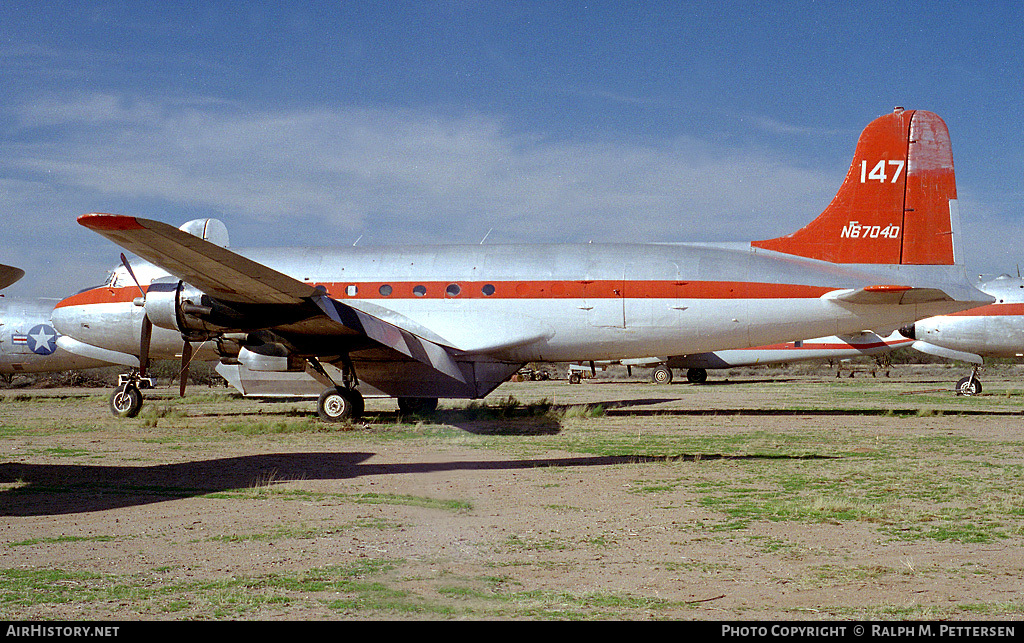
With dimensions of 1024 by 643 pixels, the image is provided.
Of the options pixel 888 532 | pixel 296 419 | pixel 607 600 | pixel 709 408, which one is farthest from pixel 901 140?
pixel 607 600

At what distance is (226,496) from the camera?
8.40 metres

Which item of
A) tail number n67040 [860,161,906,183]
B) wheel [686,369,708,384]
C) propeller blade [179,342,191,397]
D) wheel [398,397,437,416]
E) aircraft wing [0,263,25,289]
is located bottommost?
wheel [398,397,437,416]

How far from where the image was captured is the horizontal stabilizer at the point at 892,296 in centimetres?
1595

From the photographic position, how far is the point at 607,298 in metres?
17.6

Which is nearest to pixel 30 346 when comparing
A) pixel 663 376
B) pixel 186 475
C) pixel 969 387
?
pixel 186 475

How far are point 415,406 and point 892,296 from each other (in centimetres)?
1057

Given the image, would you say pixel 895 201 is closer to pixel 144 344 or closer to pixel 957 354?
pixel 957 354

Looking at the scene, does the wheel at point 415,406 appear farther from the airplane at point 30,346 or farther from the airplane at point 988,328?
the airplane at point 988,328

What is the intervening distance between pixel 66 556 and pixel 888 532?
6.28m

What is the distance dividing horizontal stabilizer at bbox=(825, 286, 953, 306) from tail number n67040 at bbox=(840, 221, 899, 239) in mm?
1569

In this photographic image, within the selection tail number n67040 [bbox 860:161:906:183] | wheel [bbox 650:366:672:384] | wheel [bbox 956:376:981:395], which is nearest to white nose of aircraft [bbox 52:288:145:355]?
tail number n67040 [bbox 860:161:906:183]

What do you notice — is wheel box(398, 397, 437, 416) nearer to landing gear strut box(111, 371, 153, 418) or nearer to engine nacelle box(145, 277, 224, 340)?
engine nacelle box(145, 277, 224, 340)

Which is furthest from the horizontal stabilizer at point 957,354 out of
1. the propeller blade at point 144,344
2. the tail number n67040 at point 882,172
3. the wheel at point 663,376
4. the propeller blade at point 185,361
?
the propeller blade at point 144,344

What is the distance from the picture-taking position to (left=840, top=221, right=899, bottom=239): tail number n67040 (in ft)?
56.9
